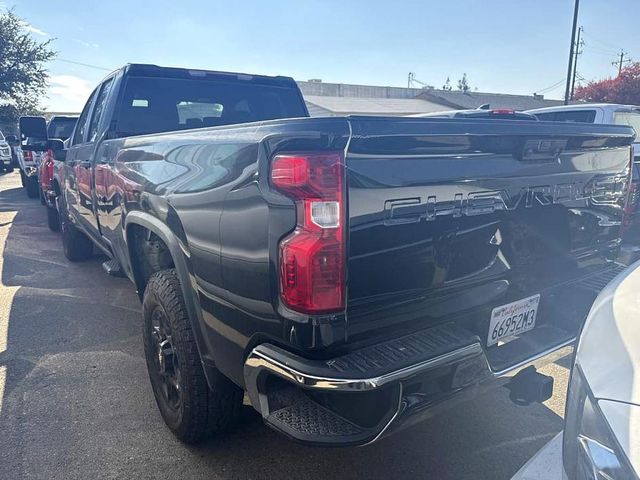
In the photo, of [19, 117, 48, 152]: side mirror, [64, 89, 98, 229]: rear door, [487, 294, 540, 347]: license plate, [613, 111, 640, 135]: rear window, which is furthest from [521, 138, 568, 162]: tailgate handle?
[613, 111, 640, 135]: rear window

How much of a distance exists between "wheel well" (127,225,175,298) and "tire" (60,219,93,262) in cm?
349

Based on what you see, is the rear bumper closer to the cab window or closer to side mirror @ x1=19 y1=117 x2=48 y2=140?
the cab window

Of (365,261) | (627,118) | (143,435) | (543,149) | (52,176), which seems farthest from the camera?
(627,118)

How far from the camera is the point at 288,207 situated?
175 centimetres

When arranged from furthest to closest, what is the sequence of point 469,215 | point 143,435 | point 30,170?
point 30,170 < point 143,435 < point 469,215

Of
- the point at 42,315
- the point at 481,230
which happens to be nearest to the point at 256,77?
the point at 42,315

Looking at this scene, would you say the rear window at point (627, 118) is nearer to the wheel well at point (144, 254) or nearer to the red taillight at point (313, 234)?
the wheel well at point (144, 254)

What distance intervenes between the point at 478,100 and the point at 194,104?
36.3m

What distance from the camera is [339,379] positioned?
1.71 m

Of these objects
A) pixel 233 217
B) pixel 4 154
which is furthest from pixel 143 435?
pixel 4 154

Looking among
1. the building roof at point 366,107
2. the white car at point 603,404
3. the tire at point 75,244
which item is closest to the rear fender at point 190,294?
the white car at point 603,404

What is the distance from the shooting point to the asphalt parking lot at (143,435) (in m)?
2.58

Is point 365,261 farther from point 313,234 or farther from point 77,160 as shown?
point 77,160

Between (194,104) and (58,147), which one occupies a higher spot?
(194,104)
